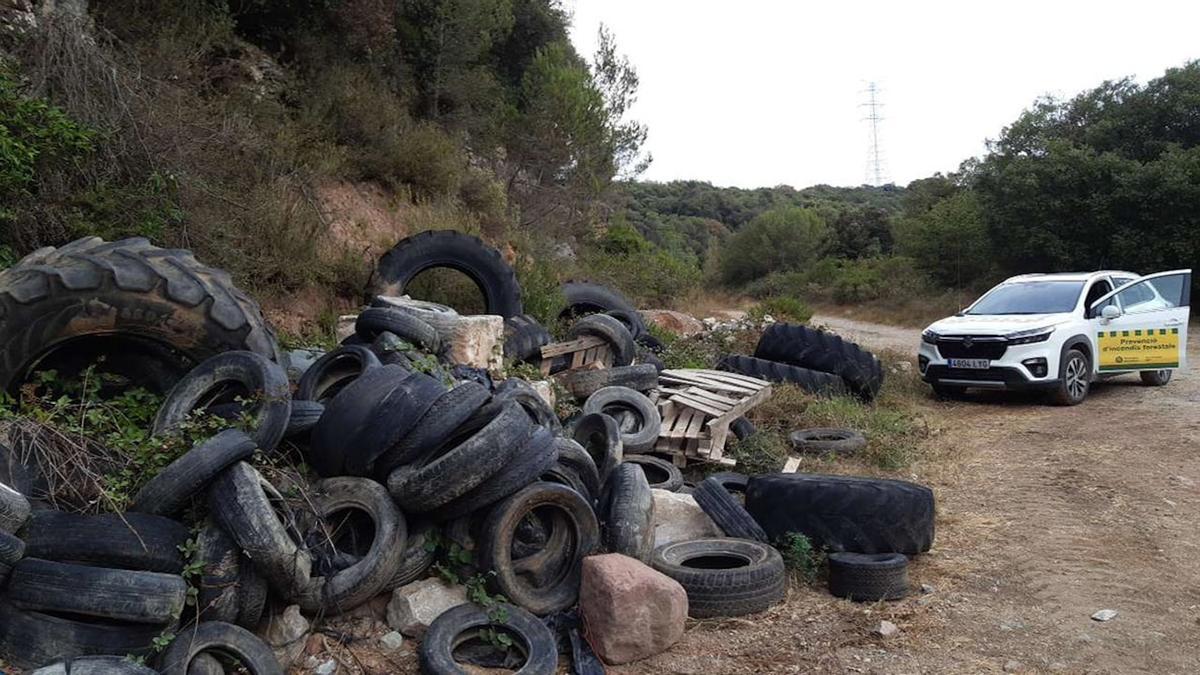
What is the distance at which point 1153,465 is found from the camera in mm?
7008

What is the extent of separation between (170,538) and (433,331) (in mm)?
3107

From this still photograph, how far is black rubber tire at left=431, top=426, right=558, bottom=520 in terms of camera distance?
13.5 ft

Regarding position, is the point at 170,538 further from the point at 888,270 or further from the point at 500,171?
the point at 888,270

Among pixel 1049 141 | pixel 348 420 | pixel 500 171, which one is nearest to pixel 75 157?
pixel 348 420

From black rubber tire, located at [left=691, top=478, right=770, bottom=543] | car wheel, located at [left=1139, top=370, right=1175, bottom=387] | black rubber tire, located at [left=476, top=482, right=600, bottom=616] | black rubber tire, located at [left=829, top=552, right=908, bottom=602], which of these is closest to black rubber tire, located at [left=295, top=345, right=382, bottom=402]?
black rubber tire, located at [left=476, top=482, right=600, bottom=616]

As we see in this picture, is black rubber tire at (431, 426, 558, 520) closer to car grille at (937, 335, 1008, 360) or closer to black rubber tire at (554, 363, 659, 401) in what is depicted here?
black rubber tire at (554, 363, 659, 401)

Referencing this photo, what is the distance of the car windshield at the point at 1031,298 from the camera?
10281 millimetres

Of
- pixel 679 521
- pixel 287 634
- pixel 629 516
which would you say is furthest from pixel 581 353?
pixel 287 634

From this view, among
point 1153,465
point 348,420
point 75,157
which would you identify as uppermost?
point 75,157

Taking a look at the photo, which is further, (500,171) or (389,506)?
(500,171)

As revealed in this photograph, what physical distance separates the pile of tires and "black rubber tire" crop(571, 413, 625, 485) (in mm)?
3777

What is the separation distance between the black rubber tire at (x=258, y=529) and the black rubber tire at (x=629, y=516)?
1614mm

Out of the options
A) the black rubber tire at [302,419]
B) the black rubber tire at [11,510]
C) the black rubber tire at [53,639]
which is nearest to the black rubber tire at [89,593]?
the black rubber tire at [53,639]

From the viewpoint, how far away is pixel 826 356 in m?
9.62
